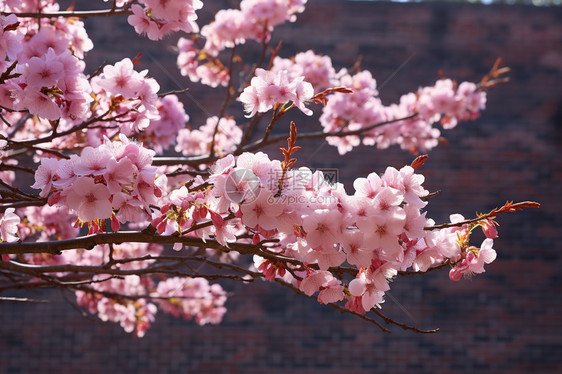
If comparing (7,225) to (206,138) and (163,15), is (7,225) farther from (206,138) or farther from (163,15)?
(206,138)

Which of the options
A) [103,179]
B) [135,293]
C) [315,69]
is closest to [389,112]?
[315,69]

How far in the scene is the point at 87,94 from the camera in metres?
1.60

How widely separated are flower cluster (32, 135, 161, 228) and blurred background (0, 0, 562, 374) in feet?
10.4

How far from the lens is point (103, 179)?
113cm

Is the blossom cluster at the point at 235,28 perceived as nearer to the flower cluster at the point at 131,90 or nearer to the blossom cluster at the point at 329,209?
the flower cluster at the point at 131,90

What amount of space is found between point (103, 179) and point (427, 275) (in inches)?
151

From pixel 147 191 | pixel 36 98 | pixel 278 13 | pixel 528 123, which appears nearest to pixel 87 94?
pixel 36 98

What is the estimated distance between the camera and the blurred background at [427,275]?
4.34 metres

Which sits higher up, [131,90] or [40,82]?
[131,90]

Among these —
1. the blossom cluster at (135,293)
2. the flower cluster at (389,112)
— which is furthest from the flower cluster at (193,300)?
the flower cluster at (389,112)

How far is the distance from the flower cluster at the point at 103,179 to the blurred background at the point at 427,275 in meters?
3.16

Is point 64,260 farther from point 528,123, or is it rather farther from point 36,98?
point 528,123

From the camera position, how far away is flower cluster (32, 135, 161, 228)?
3.67 feet

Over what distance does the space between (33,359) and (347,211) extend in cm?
391
